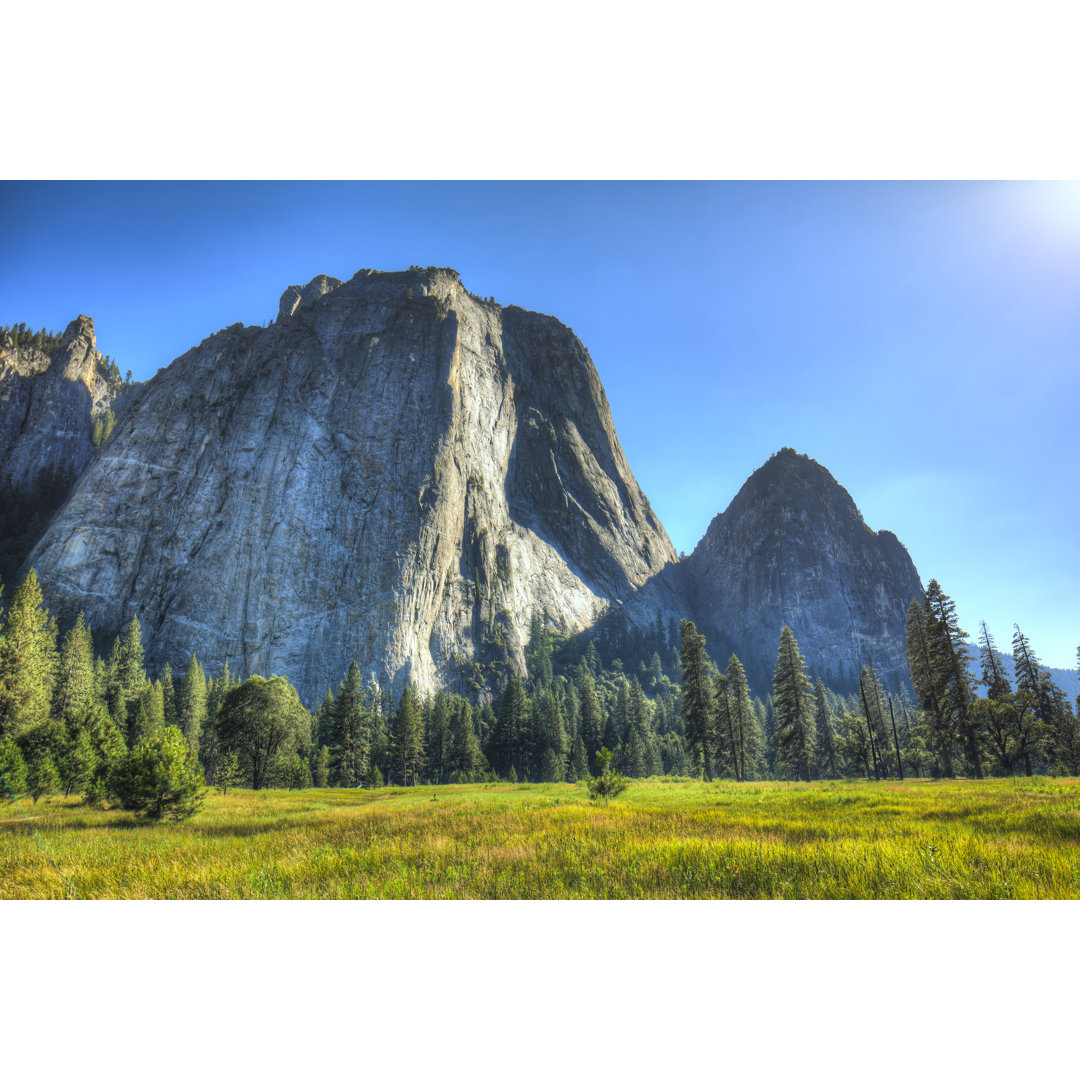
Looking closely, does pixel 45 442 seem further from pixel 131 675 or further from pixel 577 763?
pixel 577 763

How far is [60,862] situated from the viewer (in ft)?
22.6

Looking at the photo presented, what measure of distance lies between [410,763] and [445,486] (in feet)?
190

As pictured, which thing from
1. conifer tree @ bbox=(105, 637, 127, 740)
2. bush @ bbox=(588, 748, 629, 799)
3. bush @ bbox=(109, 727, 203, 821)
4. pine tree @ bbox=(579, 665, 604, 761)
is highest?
conifer tree @ bbox=(105, 637, 127, 740)

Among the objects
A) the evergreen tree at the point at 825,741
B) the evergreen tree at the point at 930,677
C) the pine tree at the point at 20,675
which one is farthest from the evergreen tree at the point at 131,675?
the evergreen tree at the point at 825,741

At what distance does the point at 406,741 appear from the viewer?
172 ft

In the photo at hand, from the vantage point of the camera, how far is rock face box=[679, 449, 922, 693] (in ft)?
468

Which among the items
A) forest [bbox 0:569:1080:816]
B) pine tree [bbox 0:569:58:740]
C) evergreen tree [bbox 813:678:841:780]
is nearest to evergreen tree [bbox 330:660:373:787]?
forest [bbox 0:569:1080:816]

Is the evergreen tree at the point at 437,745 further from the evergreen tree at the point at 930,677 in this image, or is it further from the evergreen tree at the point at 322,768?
the evergreen tree at the point at 930,677

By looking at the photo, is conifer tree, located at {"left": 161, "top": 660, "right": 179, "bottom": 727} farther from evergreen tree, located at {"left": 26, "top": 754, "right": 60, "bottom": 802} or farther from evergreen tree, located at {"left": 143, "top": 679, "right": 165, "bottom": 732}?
evergreen tree, located at {"left": 26, "top": 754, "right": 60, "bottom": 802}

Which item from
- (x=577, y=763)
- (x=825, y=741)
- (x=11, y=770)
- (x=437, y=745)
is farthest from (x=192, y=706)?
(x=825, y=741)

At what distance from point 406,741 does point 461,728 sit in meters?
6.02

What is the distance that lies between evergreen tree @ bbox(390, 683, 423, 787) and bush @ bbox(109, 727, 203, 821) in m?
41.6

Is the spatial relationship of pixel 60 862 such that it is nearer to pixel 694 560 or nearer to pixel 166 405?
pixel 166 405

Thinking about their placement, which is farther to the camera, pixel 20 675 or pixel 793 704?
pixel 793 704
